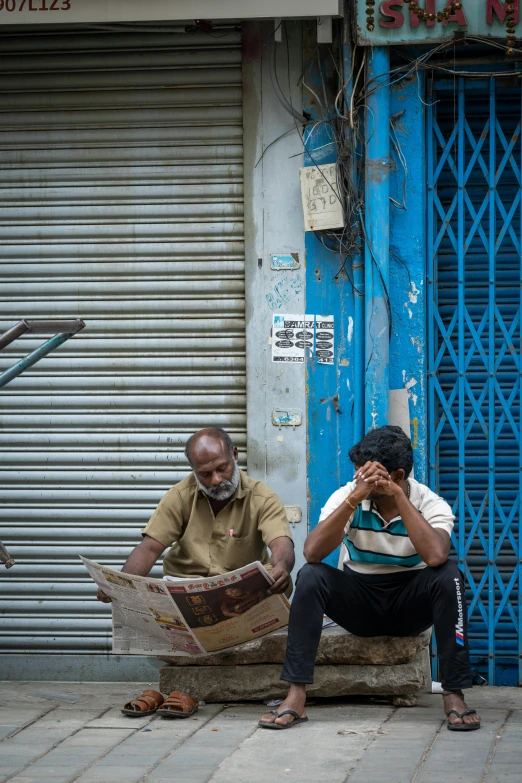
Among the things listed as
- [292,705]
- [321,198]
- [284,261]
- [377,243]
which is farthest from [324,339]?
[292,705]

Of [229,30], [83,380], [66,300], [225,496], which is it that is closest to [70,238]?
[66,300]

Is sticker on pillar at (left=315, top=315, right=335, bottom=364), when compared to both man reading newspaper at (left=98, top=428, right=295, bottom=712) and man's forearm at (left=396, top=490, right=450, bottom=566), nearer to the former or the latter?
man reading newspaper at (left=98, top=428, right=295, bottom=712)

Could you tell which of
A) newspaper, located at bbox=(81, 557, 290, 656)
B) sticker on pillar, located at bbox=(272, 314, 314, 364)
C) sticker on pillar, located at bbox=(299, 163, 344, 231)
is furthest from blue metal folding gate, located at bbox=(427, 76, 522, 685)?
newspaper, located at bbox=(81, 557, 290, 656)

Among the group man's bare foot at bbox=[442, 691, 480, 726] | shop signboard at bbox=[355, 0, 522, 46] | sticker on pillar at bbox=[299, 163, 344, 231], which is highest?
shop signboard at bbox=[355, 0, 522, 46]

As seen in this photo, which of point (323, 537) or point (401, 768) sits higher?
point (323, 537)

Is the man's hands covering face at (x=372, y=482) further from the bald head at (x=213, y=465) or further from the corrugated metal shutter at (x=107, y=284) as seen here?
the corrugated metal shutter at (x=107, y=284)

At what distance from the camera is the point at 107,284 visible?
17.8ft

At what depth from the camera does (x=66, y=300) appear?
5.47m

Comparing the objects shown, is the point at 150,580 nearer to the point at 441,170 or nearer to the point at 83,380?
the point at 83,380

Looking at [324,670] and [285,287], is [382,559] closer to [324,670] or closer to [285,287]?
[324,670]

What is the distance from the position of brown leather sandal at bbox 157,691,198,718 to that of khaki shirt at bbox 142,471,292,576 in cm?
55

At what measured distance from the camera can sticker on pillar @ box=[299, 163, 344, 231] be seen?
513 centimetres

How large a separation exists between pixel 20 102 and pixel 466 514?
10.4 ft

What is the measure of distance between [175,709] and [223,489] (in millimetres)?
932
